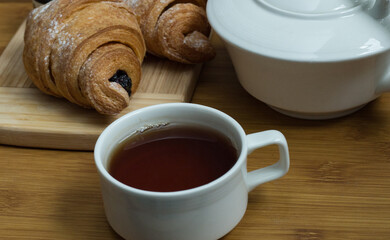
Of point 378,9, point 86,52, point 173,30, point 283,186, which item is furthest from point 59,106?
point 378,9

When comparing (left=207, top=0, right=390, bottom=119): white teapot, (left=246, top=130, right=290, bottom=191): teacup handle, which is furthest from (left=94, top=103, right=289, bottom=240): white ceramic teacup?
(left=207, top=0, right=390, bottom=119): white teapot

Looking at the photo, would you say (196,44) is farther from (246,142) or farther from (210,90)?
(246,142)

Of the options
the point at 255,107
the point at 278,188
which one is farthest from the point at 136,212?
the point at 255,107

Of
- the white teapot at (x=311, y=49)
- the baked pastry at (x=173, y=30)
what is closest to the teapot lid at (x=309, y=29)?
the white teapot at (x=311, y=49)

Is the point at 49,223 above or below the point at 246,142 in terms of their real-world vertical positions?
below

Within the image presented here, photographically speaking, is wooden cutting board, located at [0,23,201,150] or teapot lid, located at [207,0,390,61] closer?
teapot lid, located at [207,0,390,61]

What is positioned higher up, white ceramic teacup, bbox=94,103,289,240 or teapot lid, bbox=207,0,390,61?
teapot lid, bbox=207,0,390,61

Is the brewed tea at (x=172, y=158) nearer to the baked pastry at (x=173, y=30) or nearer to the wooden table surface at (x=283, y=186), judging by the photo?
the wooden table surface at (x=283, y=186)

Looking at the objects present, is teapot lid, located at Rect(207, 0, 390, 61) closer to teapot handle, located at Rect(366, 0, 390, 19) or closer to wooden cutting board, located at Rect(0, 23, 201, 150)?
teapot handle, located at Rect(366, 0, 390, 19)
